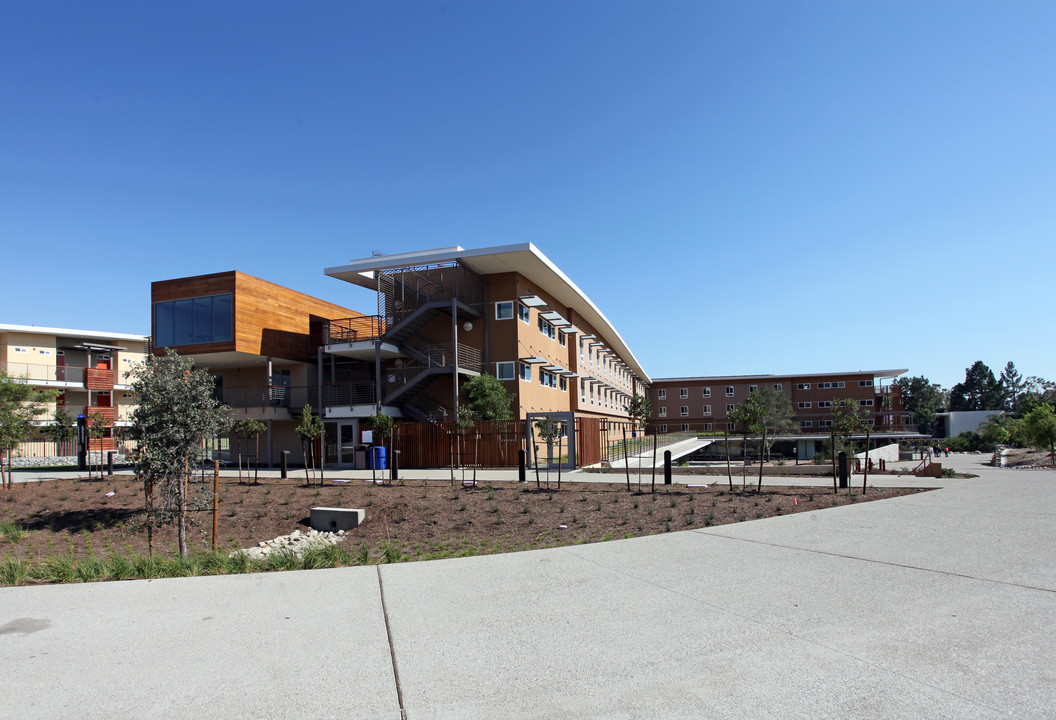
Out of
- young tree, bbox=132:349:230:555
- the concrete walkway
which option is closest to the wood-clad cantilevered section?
young tree, bbox=132:349:230:555

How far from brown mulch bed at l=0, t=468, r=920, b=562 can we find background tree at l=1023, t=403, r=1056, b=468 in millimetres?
19591

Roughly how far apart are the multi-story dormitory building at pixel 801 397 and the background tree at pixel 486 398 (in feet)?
153

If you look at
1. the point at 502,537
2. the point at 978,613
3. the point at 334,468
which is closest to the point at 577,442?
the point at 334,468

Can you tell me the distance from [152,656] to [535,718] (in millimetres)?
3018

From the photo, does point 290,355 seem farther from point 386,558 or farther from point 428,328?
point 386,558

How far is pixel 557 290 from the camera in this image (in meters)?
36.6

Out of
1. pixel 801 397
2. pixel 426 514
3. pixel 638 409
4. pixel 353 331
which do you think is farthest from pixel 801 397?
pixel 426 514

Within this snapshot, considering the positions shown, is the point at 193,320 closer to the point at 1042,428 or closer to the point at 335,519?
the point at 335,519

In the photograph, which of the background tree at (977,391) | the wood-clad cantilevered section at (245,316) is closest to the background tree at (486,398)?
the wood-clad cantilevered section at (245,316)

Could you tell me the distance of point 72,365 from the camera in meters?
47.2

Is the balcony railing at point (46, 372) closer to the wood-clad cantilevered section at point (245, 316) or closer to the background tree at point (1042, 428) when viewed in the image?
the wood-clad cantilevered section at point (245, 316)

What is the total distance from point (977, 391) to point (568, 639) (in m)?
149

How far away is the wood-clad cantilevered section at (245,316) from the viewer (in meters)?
31.5

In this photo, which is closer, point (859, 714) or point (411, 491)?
point (859, 714)
